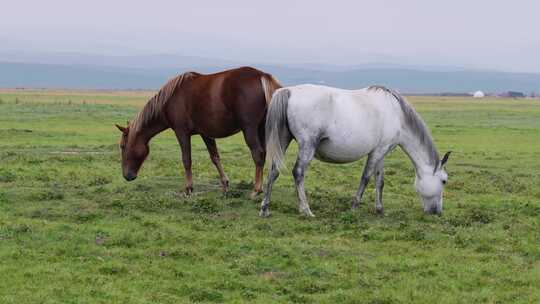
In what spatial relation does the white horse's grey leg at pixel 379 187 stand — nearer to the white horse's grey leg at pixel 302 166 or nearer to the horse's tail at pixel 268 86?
the white horse's grey leg at pixel 302 166

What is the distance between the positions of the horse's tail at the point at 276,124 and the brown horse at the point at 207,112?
0.98 metres

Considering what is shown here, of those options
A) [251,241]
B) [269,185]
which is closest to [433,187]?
[269,185]

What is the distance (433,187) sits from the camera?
37.4 ft

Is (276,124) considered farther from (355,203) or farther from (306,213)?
(355,203)

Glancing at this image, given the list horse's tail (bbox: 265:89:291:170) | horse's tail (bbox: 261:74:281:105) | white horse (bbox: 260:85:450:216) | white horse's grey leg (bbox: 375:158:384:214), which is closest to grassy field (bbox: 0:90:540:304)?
white horse's grey leg (bbox: 375:158:384:214)

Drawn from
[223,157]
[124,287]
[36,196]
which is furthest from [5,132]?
[124,287]

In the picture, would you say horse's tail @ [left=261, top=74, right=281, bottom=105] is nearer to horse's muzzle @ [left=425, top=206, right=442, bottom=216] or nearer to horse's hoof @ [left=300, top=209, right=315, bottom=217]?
horse's hoof @ [left=300, top=209, right=315, bottom=217]

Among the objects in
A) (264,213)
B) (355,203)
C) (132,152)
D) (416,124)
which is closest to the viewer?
(264,213)

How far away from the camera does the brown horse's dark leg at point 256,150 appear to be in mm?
12016

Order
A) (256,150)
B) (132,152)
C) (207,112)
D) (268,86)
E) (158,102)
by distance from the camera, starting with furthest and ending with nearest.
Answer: (132,152) < (158,102) < (207,112) < (256,150) < (268,86)

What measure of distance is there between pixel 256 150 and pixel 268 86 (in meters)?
1.08

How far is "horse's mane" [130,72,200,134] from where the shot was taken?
1252 centimetres

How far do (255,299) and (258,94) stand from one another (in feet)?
17.0

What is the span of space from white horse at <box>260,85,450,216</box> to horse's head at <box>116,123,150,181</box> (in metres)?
3.03
